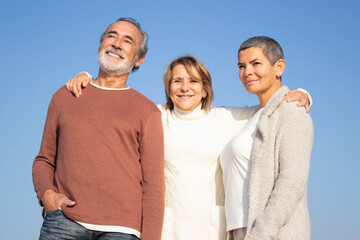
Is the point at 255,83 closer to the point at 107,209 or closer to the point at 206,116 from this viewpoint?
the point at 206,116

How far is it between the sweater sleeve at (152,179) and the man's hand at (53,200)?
28.3 inches

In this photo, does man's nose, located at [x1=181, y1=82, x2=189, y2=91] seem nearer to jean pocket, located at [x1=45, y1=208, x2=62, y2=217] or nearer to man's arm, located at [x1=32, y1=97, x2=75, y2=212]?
man's arm, located at [x1=32, y1=97, x2=75, y2=212]

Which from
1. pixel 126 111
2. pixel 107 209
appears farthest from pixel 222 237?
pixel 126 111

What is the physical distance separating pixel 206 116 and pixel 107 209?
182 cm

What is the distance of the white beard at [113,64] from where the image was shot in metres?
4.34

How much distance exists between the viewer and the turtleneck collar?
15.7 ft

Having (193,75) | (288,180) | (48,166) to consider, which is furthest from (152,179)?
(193,75)

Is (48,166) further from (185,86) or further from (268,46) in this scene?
(268,46)

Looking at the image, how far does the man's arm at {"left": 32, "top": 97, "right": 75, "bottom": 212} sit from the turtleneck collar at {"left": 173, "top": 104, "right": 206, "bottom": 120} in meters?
1.50

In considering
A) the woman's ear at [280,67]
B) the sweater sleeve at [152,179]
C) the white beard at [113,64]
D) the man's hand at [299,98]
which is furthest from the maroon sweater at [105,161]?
the woman's ear at [280,67]

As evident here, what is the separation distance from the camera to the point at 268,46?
4438mm

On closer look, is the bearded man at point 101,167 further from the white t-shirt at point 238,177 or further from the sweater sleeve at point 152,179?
the white t-shirt at point 238,177

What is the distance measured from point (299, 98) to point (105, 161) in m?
2.09

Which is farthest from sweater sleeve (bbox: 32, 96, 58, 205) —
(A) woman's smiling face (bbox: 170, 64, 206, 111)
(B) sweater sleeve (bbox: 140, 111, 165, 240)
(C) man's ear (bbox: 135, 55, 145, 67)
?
(A) woman's smiling face (bbox: 170, 64, 206, 111)
